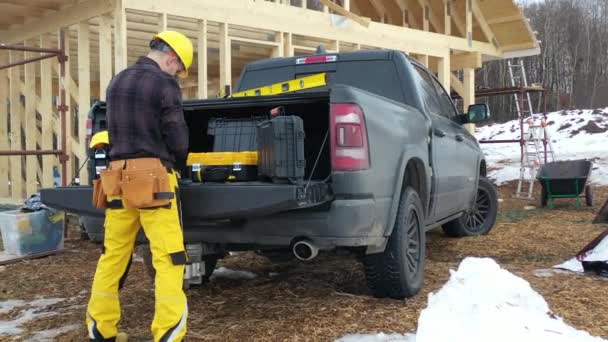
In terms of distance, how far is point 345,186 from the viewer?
11.0ft

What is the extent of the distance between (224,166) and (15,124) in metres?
8.04

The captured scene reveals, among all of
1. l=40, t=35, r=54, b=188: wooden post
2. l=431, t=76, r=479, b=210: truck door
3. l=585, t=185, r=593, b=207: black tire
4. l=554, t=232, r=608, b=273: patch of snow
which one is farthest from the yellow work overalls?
l=585, t=185, r=593, b=207: black tire

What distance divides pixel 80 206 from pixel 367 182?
1758 millimetres

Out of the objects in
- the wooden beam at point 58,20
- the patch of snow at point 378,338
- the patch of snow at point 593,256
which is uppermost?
the wooden beam at point 58,20

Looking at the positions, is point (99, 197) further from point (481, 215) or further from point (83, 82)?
point (83, 82)

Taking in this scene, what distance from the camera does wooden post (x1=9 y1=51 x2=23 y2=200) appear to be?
10.1 meters

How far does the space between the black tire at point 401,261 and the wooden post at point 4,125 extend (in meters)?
8.45

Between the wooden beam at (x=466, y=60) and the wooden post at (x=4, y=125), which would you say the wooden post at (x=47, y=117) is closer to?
the wooden post at (x=4, y=125)

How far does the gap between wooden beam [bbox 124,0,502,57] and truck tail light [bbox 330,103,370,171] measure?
536 centimetres

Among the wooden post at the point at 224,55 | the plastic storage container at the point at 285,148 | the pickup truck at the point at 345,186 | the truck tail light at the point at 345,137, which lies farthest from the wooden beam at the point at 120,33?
the truck tail light at the point at 345,137

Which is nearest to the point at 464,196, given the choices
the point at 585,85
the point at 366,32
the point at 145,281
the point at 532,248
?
the point at 532,248

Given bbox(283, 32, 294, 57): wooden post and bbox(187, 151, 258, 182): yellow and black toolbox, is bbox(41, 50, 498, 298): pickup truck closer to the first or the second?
bbox(187, 151, 258, 182): yellow and black toolbox

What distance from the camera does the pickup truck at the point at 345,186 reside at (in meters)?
3.34

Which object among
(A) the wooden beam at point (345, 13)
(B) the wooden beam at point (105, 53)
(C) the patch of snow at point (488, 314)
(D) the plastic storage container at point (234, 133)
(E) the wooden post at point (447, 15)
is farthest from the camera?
(E) the wooden post at point (447, 15)
